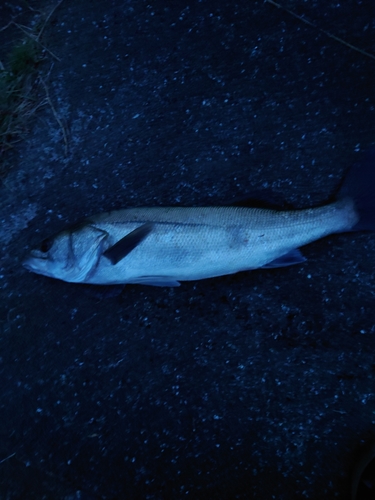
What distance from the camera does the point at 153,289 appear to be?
8.18 feet

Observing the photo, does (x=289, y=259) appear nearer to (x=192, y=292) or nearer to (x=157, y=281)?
(x=192, y=292)

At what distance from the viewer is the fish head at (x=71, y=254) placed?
2262 mm

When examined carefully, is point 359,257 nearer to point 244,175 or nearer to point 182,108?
point 244,175

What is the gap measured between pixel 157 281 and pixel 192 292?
289 millimetres

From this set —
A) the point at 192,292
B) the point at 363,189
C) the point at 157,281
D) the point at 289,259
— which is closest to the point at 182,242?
the point at 157,281

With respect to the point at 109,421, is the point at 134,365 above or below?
above

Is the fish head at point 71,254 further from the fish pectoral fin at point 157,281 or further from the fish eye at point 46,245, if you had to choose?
the fish pectoral fin at point 157,281

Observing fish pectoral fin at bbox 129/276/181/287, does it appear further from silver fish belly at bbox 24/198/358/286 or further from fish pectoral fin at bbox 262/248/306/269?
fish pectoral fin at bbox 262/248/306/269

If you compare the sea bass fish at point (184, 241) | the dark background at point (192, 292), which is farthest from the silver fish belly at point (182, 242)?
the dark background at point (192, 292)

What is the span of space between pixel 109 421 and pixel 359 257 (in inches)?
72.8

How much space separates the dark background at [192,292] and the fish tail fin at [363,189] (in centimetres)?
9

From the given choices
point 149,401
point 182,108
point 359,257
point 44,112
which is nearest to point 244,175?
point 182,108

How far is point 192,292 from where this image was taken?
2490 millimetres

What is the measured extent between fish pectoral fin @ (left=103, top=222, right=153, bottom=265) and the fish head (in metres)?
0.08
